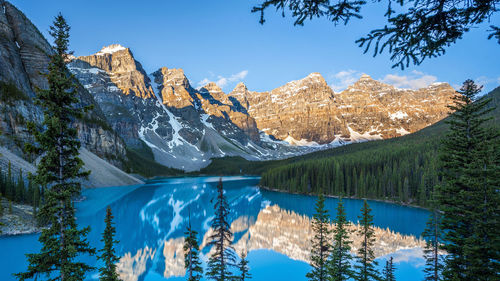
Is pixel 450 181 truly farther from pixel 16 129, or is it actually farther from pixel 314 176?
pixel 16 129

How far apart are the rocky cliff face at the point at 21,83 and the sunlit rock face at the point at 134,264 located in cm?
3915

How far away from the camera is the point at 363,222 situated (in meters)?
15.4

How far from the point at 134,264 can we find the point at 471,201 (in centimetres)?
2936

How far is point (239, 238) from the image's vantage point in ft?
123

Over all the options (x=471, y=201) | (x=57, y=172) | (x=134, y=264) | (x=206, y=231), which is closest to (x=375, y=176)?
(x=206, y=231)

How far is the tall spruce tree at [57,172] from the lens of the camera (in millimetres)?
8516

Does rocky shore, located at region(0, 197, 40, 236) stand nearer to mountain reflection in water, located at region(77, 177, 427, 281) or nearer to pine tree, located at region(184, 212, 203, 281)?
mountain reflection in water, located at region(77, 177, 427, 281)

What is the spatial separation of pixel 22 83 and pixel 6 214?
68624mm

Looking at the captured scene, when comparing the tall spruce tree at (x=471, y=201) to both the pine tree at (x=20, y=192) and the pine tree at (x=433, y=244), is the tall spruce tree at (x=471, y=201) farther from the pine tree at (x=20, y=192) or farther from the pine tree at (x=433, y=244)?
the pine tree at (x=20, y=192)

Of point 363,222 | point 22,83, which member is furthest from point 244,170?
point 363,222

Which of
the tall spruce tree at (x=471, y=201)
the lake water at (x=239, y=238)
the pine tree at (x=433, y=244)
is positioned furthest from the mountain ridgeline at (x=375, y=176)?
the tall spruce tree at (x=471, y=201)

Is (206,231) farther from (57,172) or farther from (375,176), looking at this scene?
(375,176)

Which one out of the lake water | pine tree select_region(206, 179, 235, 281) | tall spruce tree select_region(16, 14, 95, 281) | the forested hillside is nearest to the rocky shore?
the lake water

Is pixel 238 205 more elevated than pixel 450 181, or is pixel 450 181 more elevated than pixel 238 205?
pixel 450 181
